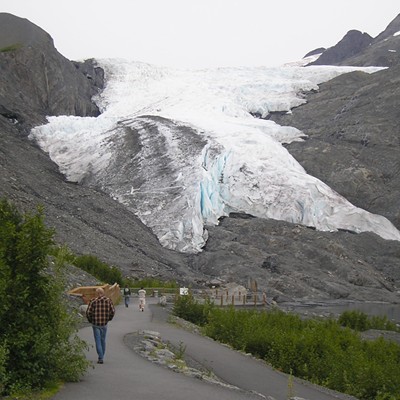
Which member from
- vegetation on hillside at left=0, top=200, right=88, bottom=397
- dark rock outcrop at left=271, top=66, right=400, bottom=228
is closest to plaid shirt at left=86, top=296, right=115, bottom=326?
vegetation on hillside at left=0, top=200, right=88, bottom=397

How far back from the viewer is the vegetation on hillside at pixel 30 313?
7.68 metres

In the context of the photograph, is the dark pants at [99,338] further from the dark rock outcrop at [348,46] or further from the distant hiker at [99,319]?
the dark rock outcrop at [348,46]

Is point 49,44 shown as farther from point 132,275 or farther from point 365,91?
point 132,275

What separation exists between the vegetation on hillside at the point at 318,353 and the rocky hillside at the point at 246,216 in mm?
22493

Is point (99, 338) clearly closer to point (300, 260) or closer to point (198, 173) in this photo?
A: point (300, 260)

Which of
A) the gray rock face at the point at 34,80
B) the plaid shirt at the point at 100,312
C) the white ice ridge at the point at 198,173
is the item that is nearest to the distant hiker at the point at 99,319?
the plaid shirt at the point at 100,312

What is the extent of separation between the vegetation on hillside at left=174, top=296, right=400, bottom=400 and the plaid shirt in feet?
11.7

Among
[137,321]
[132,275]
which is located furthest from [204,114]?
[137,321]

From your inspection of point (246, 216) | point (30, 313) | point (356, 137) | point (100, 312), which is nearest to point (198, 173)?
point (246, 216)

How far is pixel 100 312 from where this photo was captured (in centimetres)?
1091

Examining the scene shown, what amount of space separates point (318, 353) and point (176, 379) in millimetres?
6168

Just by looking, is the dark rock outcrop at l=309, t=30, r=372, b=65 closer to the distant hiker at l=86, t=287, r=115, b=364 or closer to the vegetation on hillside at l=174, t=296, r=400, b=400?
the vegetation on hillside at l=174, t=296, r=400, b=400

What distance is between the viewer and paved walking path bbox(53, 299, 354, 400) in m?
8.44

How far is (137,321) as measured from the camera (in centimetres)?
2023
